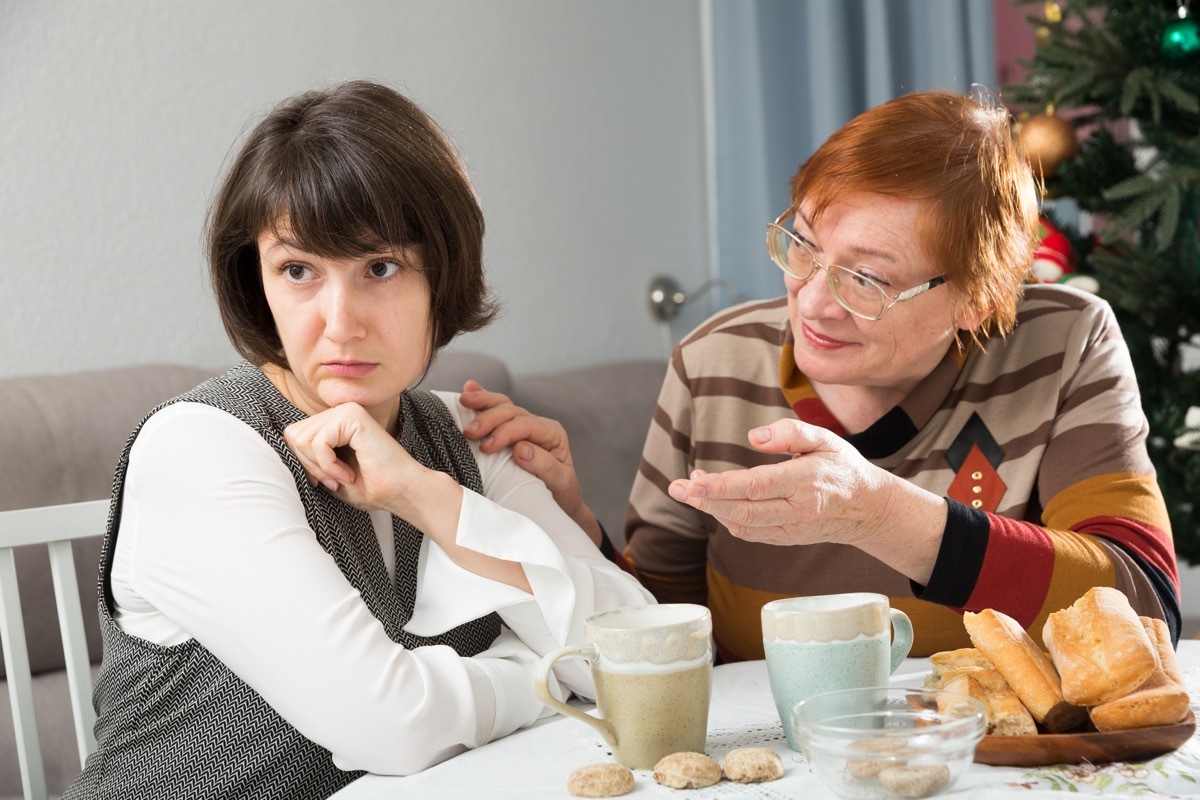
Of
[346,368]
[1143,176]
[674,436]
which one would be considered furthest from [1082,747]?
[1143,176]

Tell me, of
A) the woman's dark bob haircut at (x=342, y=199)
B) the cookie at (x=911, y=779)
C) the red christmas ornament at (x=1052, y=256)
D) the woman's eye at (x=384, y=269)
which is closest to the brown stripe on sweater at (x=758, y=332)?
the woman's dark bob haircut at (x=342, y=199)

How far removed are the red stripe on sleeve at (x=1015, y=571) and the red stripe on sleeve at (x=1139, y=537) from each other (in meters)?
0.12

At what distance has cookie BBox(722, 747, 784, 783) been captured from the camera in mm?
741

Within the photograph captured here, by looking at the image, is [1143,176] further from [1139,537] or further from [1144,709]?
[1144,709]

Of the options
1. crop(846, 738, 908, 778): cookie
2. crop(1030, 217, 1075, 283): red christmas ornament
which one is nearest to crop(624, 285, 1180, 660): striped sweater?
crop(846, 738, 908, 778): cookie

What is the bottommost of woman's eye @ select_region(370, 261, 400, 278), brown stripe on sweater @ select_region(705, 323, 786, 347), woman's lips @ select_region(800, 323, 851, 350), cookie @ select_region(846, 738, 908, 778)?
cookie @ select_region(846, 738, 908, 778)

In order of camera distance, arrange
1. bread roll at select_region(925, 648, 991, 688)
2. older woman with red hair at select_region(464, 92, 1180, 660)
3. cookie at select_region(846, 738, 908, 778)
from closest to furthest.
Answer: cookie at select_region(846, 738, 908, 778) < bread roll at select_region(925, 648, 991, 688) < older woman with red hair at select_region(464, 92, 1180, 660)

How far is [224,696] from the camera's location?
100 cm

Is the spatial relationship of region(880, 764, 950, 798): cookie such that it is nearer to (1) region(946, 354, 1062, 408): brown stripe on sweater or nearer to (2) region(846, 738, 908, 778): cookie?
(2) region(846, 738, 908, 778): cookie

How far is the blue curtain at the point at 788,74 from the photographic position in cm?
301

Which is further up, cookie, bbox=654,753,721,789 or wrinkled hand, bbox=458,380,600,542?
wrinkled hand, bbox=458,380,600,542

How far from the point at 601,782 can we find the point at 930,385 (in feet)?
2.58

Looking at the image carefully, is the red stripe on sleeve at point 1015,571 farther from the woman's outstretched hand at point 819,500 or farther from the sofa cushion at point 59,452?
the sofa cushion at point 59,452

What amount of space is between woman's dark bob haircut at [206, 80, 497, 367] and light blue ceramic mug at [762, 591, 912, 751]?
0.52m
